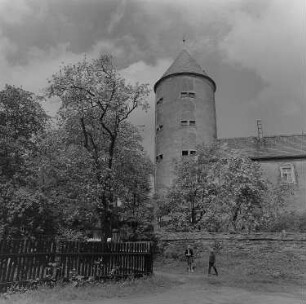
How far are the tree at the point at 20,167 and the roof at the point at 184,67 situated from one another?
22.0 meters

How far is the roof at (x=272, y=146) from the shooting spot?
39594 mm

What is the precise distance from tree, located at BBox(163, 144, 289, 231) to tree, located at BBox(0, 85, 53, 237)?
12.1 meters

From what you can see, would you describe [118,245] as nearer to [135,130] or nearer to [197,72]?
[135,130]

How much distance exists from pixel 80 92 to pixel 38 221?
655cm

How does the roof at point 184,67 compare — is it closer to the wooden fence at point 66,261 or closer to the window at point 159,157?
the window at point 159,157

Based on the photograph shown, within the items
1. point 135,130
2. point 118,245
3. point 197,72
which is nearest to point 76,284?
point 118,245

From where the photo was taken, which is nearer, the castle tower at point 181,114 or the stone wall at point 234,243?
the stone wall at point 234,243

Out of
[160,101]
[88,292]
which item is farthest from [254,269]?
[160,101]

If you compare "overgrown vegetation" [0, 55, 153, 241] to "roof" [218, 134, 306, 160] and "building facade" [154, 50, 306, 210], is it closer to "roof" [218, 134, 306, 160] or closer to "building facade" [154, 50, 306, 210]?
"building facade" [154, 50, 306, 210]

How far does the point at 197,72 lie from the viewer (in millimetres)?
42438

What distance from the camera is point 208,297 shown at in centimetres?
1352

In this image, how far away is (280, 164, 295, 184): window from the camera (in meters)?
39.0

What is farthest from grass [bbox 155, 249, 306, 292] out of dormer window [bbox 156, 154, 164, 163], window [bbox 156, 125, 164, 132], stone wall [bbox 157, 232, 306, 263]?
window [bbox 156, 125, 164, 132]

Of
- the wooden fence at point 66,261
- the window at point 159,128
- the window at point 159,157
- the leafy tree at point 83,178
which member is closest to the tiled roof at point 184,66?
the window at point 159,128
